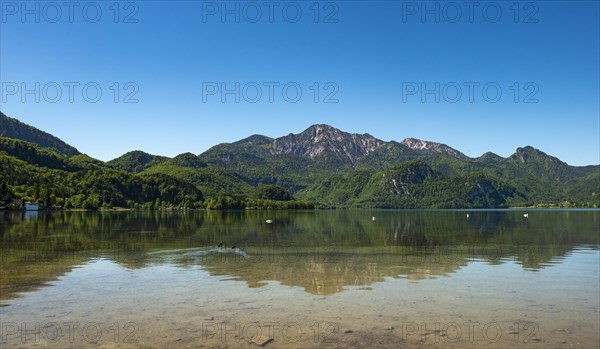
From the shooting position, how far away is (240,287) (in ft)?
92.3

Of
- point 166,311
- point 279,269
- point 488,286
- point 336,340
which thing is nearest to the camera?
point 336,340

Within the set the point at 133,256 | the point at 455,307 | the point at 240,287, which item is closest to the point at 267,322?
the point at 240,287

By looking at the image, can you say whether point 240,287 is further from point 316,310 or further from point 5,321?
point 5,321

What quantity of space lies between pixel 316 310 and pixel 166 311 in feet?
25.5

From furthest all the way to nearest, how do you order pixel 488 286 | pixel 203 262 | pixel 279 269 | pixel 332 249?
pixel 332 249, pixel 203 262, pixel 279 269, pixel 488 286

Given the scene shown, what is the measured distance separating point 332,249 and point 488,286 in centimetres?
2506

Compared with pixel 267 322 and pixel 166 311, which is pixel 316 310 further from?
pixel 166 311

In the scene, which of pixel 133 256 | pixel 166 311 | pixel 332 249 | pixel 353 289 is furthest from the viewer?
pixel 332 249

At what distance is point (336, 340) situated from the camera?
671 inches

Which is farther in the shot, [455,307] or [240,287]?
[240,287]

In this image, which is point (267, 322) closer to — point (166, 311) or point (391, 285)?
point (166, 311)

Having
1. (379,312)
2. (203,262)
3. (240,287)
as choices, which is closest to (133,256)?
(203,262)

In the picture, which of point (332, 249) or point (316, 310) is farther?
point (332, 249)

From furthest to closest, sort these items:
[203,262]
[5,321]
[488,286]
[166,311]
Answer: [203,262] < [488,286] < [166,311] < [5,321]
